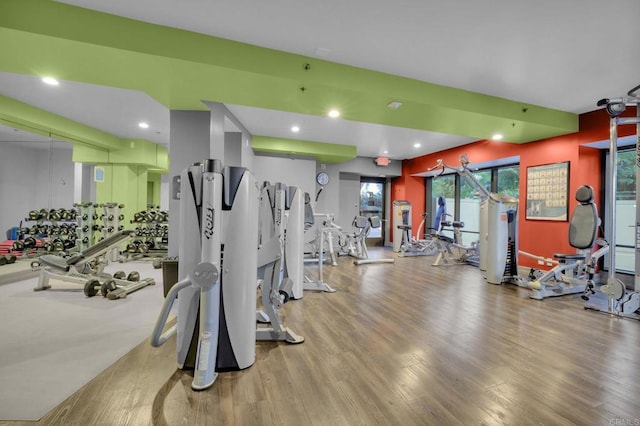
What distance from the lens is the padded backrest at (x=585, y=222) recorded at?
3705 mm

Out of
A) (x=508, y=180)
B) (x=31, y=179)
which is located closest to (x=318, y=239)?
(x=508, y=180)

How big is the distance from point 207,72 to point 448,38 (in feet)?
7.76

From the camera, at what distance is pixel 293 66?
118 inches

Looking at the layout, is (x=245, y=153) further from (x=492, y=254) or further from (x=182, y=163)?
(x=492, y=254)

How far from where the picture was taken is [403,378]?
183cm

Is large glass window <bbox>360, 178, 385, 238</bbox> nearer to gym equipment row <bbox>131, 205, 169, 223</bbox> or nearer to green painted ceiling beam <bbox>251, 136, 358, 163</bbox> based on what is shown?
green painted ceiling beam <bbox>251, 136, 358, 163</bbox>

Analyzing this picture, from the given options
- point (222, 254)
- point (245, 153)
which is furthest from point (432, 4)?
point (245, 153)

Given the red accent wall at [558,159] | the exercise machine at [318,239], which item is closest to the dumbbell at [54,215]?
the exercise machine at [318,239]

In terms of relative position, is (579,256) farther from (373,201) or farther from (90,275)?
(90,275)

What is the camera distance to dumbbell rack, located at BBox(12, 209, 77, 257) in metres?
5.11

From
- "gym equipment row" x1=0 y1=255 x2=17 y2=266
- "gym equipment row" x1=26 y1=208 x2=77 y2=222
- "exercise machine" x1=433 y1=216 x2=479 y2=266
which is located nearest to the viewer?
"gym equipment row" x1=0 y1=255 x2=17 y2=266

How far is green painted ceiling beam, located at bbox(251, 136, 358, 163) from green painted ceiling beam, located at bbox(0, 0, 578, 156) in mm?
2697

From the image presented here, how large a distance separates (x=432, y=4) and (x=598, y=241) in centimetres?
386

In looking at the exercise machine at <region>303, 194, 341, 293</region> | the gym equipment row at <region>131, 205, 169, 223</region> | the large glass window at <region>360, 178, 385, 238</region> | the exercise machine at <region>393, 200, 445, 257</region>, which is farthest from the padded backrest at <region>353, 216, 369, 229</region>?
the gym equipment row at <region>131, 205, 169, 223</region>
